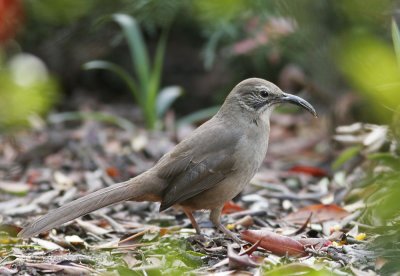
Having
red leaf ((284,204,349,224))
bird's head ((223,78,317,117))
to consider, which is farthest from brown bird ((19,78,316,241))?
red leaf ((284,204,349,224))

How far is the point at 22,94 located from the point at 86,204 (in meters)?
3.01

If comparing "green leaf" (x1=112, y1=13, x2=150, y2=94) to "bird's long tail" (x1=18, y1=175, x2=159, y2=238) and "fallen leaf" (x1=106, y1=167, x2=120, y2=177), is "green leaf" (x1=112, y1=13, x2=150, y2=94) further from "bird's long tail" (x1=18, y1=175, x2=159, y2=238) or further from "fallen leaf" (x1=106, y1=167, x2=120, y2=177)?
"bird's long tail" (x1=18, y1=175, x2=159, y2=238)

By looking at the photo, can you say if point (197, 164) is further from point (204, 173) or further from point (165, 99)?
point (165, 99)

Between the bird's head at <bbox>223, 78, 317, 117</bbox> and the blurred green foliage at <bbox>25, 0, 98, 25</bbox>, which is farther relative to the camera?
the bird's head at <bbox>223, 78, 317, 117</bbox>

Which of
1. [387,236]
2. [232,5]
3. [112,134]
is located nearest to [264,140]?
[387,236]

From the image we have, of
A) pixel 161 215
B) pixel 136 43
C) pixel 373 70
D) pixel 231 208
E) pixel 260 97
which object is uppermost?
pixel 373 70

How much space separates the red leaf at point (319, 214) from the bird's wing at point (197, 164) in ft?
3.07

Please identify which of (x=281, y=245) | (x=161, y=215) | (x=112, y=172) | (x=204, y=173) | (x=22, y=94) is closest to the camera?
(x=22, y=94)

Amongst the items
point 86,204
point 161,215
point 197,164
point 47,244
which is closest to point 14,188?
point 161,215

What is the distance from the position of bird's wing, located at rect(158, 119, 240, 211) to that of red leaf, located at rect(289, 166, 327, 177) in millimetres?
2267

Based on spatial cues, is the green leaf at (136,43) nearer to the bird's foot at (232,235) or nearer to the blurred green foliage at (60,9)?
the bird's foot at (232,235)

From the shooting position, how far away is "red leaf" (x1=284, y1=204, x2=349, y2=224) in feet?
18.0

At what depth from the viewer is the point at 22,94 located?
174 centimetres

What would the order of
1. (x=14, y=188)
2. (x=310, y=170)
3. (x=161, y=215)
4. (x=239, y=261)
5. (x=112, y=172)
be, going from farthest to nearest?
1. (x=310, y=170)
2. (x=112, y=172)
3. (x=14, y=188)
4. (x=161, y=215)
5. (x=239, y=261)
